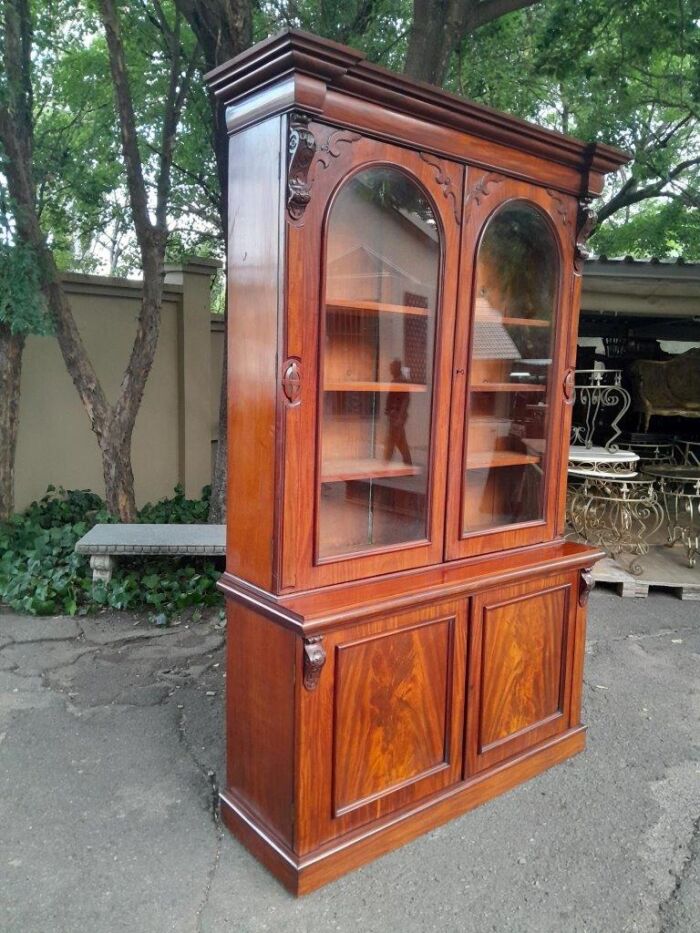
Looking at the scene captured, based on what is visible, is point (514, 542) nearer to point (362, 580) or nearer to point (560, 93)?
point (362, 580)

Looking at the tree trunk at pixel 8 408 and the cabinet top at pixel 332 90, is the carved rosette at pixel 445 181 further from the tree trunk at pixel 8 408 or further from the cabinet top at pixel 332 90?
the tree trunk at pixel 8 408

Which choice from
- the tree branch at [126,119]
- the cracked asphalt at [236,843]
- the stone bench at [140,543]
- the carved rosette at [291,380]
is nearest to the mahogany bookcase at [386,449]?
the carved rosette at [291,380]

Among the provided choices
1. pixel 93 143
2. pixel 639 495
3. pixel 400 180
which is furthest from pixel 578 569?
pixel 93 143

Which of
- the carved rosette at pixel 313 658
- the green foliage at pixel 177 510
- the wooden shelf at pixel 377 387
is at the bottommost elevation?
the green foliage at pixel 177 510

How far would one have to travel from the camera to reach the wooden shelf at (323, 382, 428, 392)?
2.01 metres

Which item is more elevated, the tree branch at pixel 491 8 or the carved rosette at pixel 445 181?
the tree branch at pixel 491 8

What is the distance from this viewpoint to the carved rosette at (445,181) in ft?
6.68

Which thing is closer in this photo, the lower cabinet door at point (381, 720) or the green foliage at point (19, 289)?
the lower cabinet door at point (381, 720)

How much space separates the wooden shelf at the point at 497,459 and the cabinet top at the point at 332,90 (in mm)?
969

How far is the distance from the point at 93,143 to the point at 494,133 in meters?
4.09

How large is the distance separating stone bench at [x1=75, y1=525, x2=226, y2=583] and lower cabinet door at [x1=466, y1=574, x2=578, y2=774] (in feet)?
6.51

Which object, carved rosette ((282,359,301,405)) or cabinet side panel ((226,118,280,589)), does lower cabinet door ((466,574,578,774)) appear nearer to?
cabinet side panel ((226,118,280,589))

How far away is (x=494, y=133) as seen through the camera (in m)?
2.14

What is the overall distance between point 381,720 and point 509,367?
124cm
